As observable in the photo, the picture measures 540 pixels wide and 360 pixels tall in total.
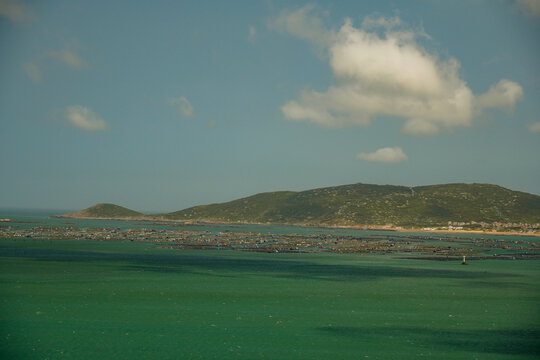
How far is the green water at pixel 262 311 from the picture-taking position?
110ft

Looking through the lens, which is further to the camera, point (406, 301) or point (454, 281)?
point (454, 281)

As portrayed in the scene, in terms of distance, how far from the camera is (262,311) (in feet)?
147

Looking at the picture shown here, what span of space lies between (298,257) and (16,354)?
69.0 metres

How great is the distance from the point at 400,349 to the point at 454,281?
3543 cm

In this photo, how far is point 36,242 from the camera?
117875 mm

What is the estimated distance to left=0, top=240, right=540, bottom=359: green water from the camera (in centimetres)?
3344

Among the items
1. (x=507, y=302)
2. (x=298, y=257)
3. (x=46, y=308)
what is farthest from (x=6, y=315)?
(x=298, y=257)

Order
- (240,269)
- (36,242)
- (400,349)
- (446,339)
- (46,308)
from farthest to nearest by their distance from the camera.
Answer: (36,242), (240,269), (46,308), (446,339), (400,349)

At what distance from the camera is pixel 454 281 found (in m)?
65.6

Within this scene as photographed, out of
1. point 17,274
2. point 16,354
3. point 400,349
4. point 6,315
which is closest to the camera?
point 16,354

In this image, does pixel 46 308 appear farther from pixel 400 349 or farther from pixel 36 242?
pixel 36 242

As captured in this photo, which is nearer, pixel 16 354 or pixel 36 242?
pixel 16 354

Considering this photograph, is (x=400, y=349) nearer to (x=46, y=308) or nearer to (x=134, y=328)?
(x=134, y=328)

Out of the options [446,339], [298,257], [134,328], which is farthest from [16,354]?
[298,257]
